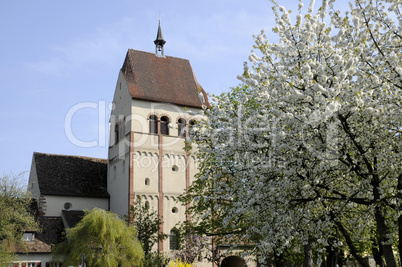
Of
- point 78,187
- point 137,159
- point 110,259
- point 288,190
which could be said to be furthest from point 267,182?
point 78,187

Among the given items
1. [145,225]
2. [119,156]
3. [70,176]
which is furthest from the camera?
[70,176]

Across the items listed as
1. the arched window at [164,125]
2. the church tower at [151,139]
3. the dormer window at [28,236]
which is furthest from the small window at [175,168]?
the dormer window at [28,236]

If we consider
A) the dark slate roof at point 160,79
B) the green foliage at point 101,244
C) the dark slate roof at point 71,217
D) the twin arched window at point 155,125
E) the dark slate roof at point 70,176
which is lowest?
the green foliage at point 101,244

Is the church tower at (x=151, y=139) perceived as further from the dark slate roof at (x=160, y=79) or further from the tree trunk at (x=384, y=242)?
the tree trunk at (x=384, y=242)

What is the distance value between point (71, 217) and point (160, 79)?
14290 mm

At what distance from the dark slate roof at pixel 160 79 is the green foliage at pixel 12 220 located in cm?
1210

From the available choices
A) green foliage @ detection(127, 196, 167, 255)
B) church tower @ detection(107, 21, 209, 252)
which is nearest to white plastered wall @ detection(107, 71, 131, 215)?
church tower @ detection(107, 21, 209, 252)

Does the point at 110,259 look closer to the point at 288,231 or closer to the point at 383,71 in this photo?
the point at 288,231

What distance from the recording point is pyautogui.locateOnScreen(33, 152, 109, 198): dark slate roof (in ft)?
135

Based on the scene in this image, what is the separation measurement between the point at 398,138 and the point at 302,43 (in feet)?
10.7

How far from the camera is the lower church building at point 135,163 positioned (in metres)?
39.2

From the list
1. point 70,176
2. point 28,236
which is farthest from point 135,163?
point 28,236

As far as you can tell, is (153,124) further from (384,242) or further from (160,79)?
(384,242)

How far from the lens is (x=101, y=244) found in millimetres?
30984
